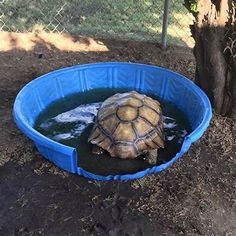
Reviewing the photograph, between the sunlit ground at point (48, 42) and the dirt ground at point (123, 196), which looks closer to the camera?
the dirt ground at point (123, 196)

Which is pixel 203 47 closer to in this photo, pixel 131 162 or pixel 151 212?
pixel 131 162

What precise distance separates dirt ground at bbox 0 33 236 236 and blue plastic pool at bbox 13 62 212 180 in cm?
17

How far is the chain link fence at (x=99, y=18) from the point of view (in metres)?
7.13

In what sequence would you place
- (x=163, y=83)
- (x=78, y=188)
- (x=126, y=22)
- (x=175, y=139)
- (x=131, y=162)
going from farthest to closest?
(x=126, y=22), (x=163, y=83), (x=175, y=139), (x=131, y=162), (x=78, y=188)

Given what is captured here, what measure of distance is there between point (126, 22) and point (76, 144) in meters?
3.26

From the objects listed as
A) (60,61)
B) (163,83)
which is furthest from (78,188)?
(60,61)

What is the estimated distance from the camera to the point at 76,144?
4910 mm

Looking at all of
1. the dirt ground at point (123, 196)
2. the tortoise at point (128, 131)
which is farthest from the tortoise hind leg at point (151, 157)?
the dirt ground at point (123, 196)

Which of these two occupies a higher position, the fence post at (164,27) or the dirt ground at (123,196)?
the fence post at (164,27)

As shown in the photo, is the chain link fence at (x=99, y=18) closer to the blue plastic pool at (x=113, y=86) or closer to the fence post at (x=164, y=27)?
the fence post at (x=164, y=27)

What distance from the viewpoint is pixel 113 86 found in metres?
5.85

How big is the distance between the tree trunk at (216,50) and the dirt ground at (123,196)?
0.31 metres

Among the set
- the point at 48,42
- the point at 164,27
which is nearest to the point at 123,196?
the point at 164,27

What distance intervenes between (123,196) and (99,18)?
4.18 metres
